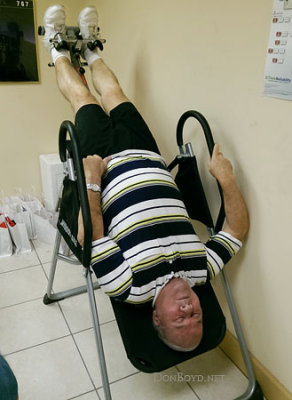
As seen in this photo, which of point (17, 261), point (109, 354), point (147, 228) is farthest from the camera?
point (17, 261)

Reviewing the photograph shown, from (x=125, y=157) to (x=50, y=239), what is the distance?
1.32 m

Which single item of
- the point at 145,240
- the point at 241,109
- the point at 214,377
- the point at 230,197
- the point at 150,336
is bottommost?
the point at 214,377

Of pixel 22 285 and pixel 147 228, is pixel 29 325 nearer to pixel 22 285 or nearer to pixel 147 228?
pixel 22 285

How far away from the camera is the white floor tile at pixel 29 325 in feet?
6.11

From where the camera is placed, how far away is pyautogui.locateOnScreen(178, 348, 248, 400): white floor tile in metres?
1.64

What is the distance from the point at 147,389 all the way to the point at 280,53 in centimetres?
152

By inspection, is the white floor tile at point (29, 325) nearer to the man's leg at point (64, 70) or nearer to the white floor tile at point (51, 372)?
the white floor tile at point (51, 372)

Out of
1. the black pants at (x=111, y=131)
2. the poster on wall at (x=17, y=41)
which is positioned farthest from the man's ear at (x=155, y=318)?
the poster on wall at (x=17, y=41)

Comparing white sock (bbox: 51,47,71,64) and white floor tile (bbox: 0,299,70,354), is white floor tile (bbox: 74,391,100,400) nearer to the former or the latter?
white floor tile (bbox: 0,299,70,354)

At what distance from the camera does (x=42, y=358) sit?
177cm

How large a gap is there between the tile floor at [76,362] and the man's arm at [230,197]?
2.33ft

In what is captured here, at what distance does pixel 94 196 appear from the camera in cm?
150

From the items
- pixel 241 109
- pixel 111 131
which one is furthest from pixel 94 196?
pixel 241 109

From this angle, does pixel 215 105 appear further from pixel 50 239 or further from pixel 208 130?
pixel 50 239
